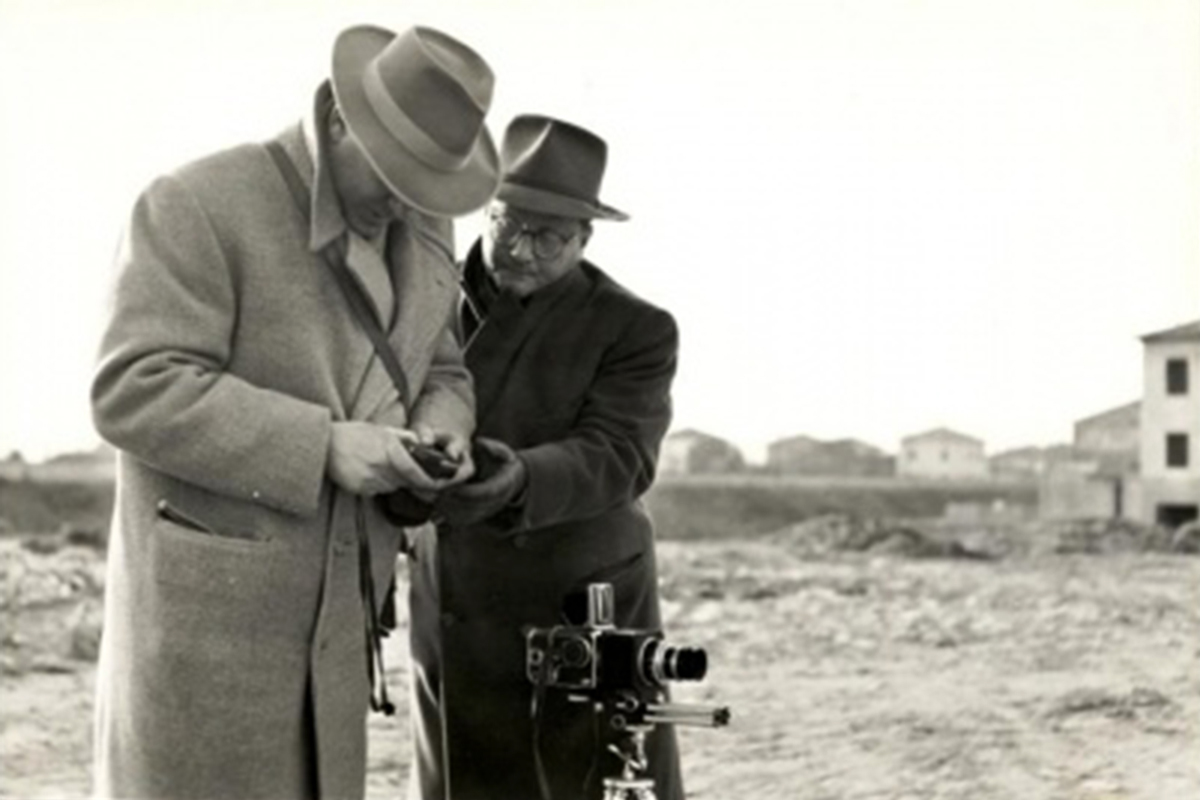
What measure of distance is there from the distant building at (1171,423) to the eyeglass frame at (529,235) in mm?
928

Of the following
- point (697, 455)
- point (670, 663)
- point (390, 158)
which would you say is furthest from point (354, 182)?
point (697, 455)

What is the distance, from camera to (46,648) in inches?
122

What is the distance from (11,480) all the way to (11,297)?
0.97 feet

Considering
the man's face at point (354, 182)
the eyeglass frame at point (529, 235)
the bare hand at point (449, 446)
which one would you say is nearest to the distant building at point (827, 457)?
the eyeglass frame at point (529, 235)

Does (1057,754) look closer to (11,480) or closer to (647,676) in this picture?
(647,676)

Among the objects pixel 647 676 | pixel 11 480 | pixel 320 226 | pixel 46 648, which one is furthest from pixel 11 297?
pixel 647 676

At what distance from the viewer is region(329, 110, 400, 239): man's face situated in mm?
2102

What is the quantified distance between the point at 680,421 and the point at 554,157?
1.53 feet

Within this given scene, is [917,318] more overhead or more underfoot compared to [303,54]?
more underfoot

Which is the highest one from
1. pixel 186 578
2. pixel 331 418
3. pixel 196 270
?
pixel 196 270

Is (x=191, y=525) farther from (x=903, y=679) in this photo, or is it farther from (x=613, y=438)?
(x=903, y=679)

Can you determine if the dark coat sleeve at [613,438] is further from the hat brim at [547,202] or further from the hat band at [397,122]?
the hat band at [397,122]

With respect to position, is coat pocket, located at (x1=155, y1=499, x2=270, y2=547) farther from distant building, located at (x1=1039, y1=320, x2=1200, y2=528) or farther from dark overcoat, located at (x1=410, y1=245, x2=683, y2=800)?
distant building, located at (x1=1039, y1=320, x2=1200, y2=528)

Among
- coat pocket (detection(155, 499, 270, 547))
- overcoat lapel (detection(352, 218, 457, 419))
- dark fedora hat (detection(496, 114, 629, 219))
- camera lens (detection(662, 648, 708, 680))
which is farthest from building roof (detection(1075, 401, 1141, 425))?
coat pocket (detection(155, 499, 270, 547))
